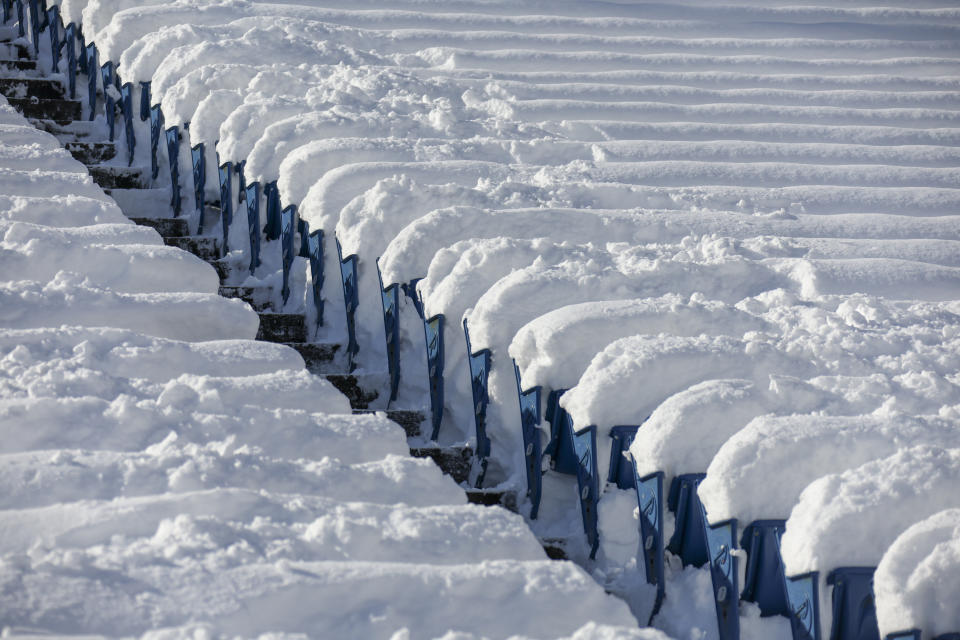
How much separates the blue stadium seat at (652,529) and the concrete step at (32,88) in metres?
3.83

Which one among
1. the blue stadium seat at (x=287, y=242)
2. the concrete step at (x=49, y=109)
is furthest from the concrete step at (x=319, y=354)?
the concrete step at (x=49, y=109)

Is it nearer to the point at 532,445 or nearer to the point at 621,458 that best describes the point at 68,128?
the point at 532,445

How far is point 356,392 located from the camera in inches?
141

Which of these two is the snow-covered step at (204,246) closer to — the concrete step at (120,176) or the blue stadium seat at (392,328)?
the concrete step at (120,176)

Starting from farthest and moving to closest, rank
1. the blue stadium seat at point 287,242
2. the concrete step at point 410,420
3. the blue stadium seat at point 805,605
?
1. the blue stadium seat at point 287,242
2. the concrete step at point 410,420
3. the blue stadium seat at point 805,605

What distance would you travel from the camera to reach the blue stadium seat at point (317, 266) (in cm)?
375

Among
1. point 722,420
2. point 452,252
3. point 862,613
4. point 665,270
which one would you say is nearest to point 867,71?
point 665,270

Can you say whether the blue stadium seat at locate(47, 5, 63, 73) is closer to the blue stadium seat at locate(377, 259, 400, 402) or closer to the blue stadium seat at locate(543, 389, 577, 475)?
the blue stadium seat at locate(377, 259, 400, 402)

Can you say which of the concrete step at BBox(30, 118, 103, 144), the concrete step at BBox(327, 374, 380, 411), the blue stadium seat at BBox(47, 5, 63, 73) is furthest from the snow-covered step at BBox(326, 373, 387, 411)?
the blue stadium seat at BBox(47, 5, 63, 73)

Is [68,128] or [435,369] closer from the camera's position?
[435,369]

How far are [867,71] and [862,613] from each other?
4276mm

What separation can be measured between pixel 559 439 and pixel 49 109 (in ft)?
11.0

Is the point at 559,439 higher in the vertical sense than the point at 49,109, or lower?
lower

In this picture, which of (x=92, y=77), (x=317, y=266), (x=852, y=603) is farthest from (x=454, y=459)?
(x=92, y=77)
